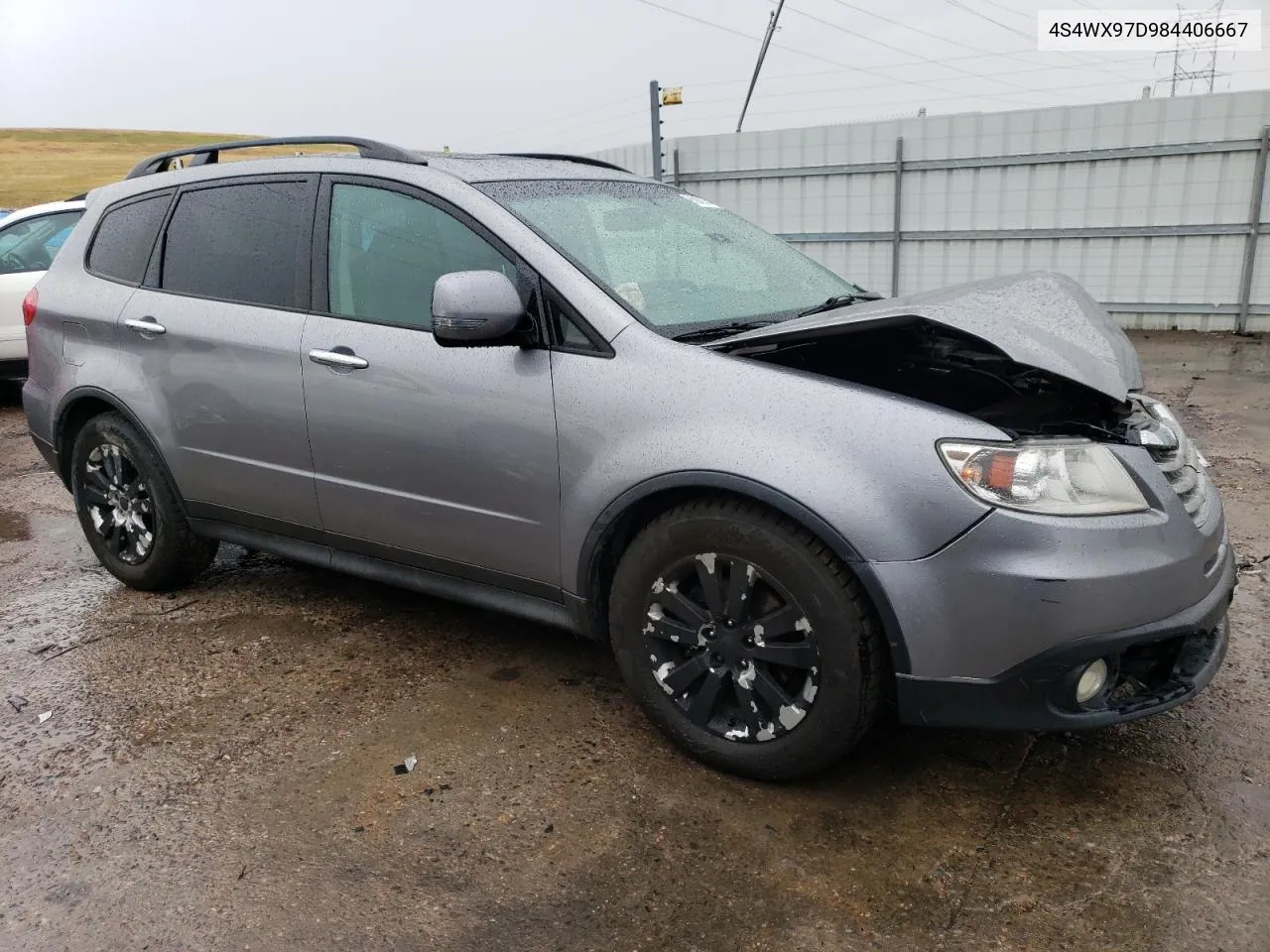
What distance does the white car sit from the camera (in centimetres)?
814

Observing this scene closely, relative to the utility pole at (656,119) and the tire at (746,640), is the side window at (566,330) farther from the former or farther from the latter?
the utility pole at (656,119)

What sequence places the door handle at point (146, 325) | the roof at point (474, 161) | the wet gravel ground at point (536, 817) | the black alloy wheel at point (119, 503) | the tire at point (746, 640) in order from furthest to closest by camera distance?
the black alloy wheel at point (119, 503) → the door handle at point (146, 325) → the roof at point (474, 161) → the tire at point (746, 640) → the wet gravel ground at point (536, 817)

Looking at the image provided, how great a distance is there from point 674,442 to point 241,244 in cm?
198

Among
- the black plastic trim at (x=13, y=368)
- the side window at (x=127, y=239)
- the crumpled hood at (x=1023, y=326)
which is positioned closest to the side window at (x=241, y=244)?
the side window at (x=127, y=239)

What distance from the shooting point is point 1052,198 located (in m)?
10.6

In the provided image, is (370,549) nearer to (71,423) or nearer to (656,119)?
(71,423)

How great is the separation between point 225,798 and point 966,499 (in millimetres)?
2058

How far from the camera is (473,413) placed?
2898 millimetres

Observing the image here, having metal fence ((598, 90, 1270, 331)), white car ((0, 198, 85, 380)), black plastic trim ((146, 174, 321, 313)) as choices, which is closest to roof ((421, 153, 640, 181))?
black plastic trim ((146, 174, 321, 313))

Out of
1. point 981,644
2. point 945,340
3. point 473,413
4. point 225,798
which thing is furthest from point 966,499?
point 225,798

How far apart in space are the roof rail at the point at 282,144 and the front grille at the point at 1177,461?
229cm

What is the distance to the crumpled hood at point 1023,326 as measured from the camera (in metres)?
2.42

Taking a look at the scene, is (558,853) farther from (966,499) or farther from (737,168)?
(737,168)

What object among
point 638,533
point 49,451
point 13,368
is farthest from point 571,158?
point 13,368
